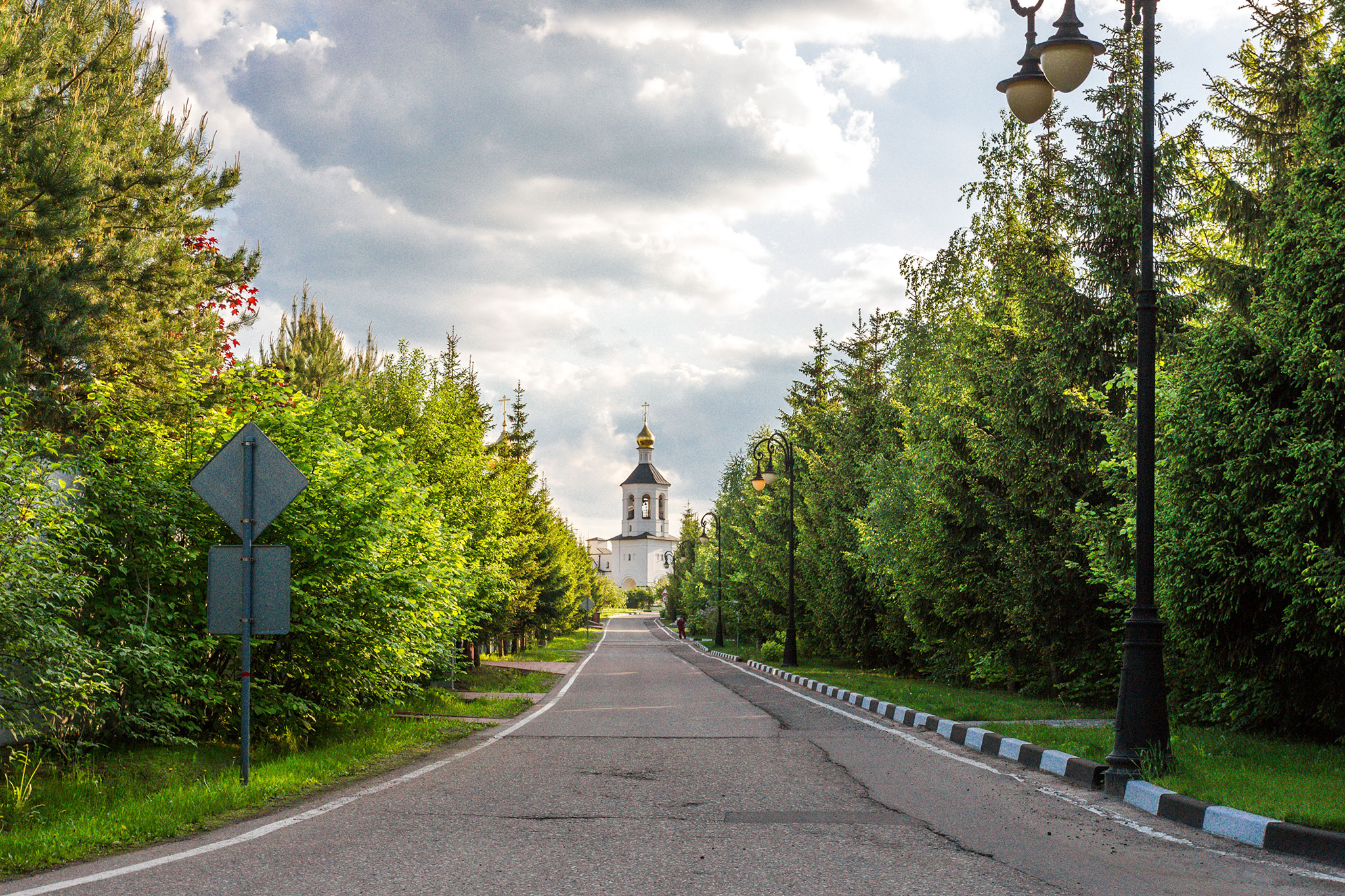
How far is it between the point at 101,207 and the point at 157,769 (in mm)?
7549

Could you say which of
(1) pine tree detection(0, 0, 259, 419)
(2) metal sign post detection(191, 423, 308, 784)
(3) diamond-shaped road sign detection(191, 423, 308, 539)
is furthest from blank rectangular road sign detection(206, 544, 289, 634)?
(1) pine tree detection(0, 0, 259, 419)

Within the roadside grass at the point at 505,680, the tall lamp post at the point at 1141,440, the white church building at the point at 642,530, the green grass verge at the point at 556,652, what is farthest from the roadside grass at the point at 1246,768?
the white church building at the point at 642,530

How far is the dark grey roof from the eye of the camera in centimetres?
17100

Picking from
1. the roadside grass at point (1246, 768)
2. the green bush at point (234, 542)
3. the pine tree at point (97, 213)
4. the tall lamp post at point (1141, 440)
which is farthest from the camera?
the pine tree at point (97, 213)

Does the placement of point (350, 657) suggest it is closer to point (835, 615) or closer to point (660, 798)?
point (660, 798)

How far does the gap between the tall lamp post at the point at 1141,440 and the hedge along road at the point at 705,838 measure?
70 centimetres

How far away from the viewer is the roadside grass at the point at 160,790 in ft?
20.5

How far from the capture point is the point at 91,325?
39.4 feet

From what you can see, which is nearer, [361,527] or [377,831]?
[377,831]

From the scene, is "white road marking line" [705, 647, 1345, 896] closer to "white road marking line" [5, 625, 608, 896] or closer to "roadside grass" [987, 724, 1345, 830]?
"white road marking line" [5, 625, 608, 896]

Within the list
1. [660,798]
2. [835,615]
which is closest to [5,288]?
[660,798]

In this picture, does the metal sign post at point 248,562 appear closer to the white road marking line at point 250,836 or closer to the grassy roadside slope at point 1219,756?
the white road marking line at point 250,836

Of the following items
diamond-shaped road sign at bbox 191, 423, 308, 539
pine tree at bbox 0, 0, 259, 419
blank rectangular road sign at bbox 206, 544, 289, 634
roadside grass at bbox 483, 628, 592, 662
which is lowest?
roadside grass at bbox 483, 628, 592, 662

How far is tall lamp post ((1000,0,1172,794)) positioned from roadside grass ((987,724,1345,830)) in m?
0.41
